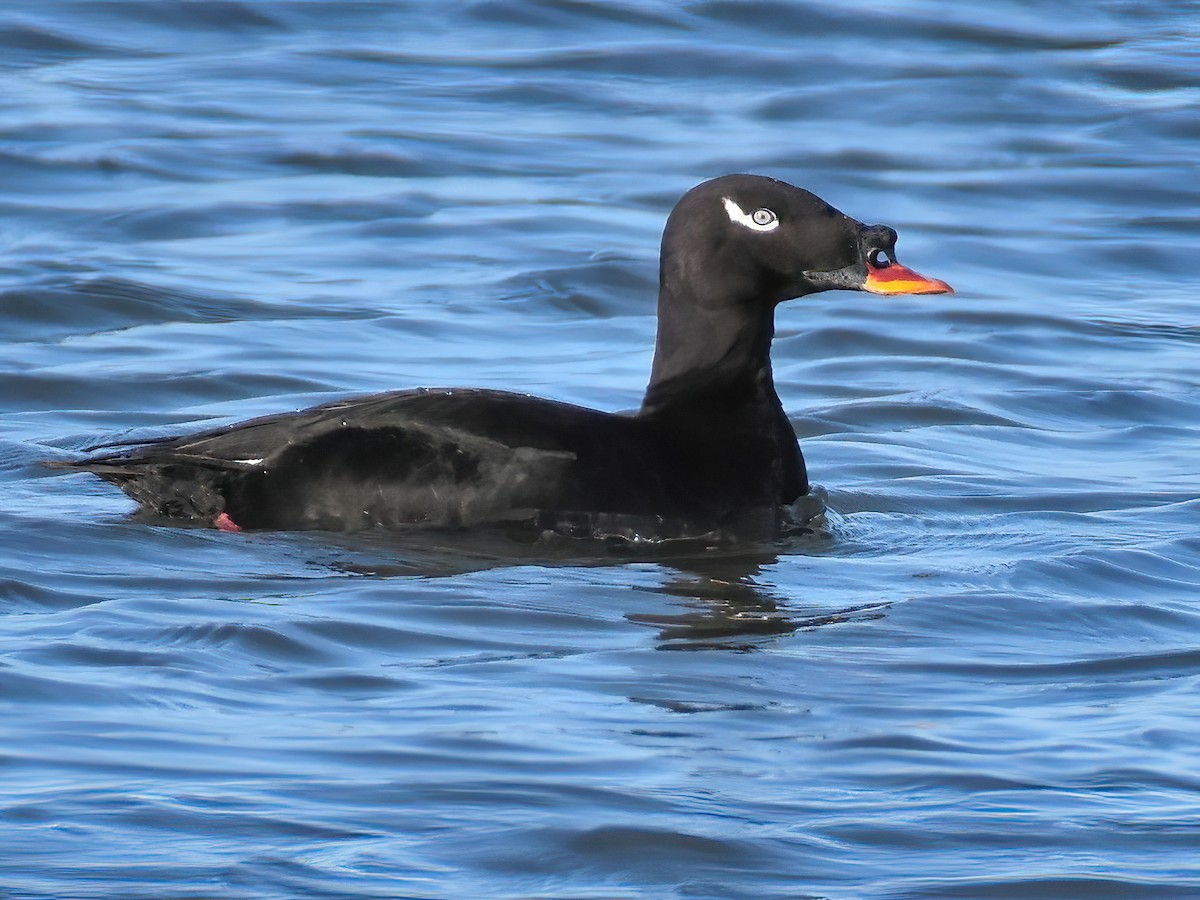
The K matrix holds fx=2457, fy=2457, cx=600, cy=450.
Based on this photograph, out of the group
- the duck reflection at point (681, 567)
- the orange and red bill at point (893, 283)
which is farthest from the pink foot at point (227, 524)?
the orange and red bill at point (893, 283)

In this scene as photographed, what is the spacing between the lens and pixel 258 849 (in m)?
4.54

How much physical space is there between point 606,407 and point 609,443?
8.79 ft

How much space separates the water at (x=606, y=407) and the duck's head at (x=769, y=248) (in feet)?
2.73

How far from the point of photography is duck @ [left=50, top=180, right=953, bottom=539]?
7.30m

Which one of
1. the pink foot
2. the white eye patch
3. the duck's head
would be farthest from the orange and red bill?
the pink foot

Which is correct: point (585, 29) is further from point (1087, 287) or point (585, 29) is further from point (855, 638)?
point (855, 638)

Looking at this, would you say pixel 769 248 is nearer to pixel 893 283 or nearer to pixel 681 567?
pixel 893 283

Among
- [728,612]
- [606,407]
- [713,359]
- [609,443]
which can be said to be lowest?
[728,612]

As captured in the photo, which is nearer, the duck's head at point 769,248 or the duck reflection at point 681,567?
the duck reflection at point 681,567

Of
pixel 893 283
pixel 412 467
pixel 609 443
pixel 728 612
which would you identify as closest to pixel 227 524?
pixel 412 467

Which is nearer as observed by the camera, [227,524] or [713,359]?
[227,524]

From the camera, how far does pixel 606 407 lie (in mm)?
10102

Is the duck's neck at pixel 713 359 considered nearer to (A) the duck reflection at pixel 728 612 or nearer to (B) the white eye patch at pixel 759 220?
(B) the white eye patch at pixel 759 220

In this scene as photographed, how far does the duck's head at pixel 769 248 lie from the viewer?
311 inches
